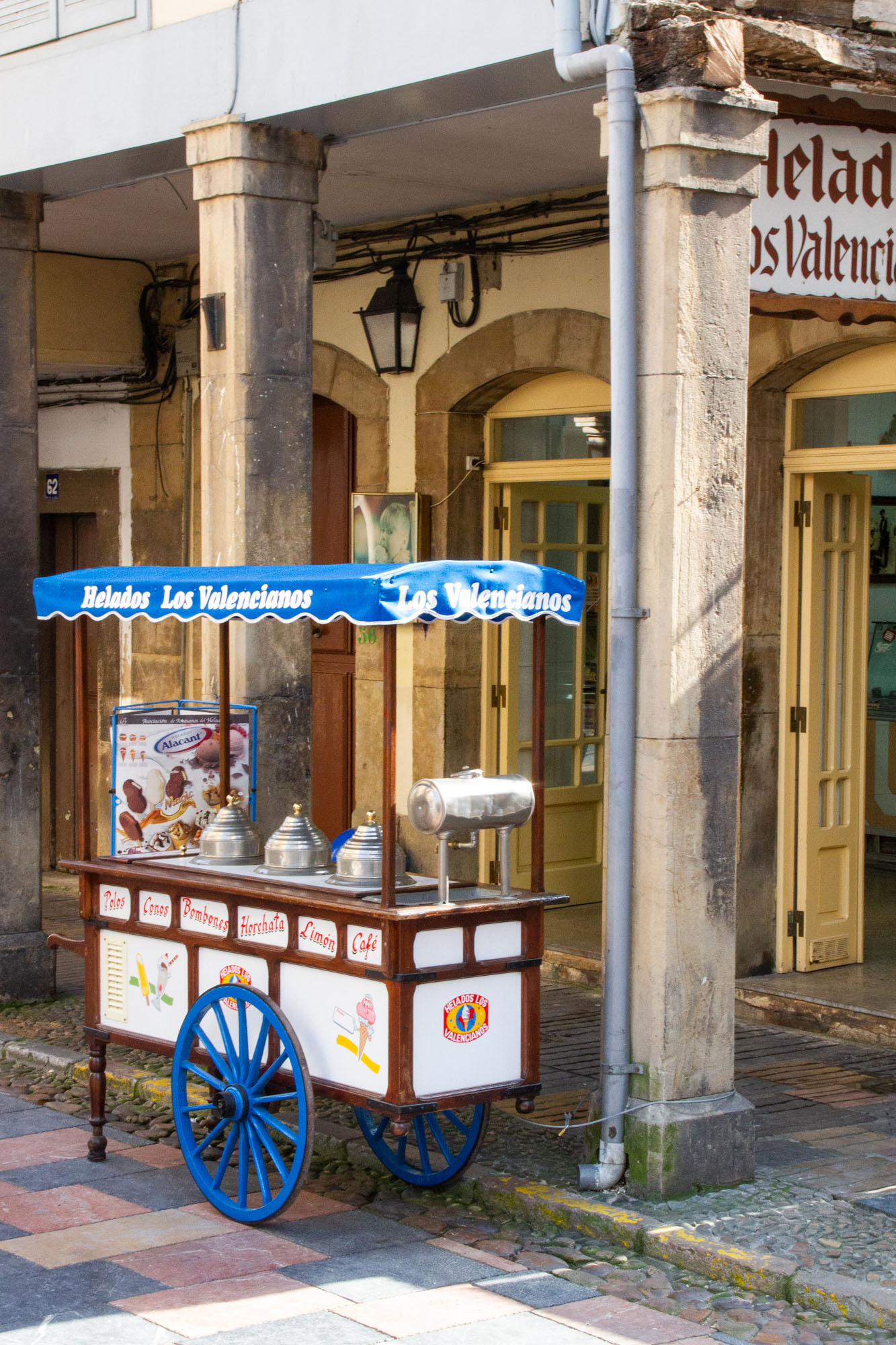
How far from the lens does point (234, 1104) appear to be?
585 centimetres

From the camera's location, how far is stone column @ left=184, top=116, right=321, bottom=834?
777cm

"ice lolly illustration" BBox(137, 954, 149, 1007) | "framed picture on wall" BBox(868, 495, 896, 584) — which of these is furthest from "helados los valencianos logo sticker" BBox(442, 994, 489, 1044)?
"framed picture on wall" BBox(868, 495, 896, 584)

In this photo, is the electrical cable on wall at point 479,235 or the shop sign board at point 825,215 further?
the electrical cable on wall at point 479,235

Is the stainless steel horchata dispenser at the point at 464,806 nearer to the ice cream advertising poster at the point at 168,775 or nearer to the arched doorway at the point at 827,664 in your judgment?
the ice cream advertising poster at the point at 168,775

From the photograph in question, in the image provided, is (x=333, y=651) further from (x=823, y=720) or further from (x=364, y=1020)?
(x=364, y=1020)

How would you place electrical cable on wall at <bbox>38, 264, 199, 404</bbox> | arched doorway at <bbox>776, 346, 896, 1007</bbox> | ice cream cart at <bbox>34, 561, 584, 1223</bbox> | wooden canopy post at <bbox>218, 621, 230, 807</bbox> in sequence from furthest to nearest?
electrical cable on wall at <bbox>38, 264, 199, 404</bbox>, arched doorway at <bbox>776, 346, 896, 1007</bbox>, wooden canopy post at <bbox>218, 621, 230, 807</bbox>, ice cream cart at <bbox>34, 561, 584, 1223</bbox>

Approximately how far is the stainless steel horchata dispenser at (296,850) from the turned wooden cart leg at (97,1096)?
3.46 feet

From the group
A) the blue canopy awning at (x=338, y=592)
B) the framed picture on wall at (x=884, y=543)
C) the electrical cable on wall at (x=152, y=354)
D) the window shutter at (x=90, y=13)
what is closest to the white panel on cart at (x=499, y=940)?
the blue canopy awning at (x=338, y=592)

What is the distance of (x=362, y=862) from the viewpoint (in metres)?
5.92

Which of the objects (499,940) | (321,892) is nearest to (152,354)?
(321,892)

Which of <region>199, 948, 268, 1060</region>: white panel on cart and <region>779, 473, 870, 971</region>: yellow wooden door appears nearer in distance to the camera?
<region>199, 948, 268, 1060</region>: white panel on cart

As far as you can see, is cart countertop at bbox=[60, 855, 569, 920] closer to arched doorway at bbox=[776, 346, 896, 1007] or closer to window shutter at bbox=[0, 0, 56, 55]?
arched doorway at bbox=[776, 346, 896, 1007]

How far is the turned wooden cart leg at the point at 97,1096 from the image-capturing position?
262 inches

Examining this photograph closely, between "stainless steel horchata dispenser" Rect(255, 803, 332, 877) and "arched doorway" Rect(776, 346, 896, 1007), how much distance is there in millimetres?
3427
